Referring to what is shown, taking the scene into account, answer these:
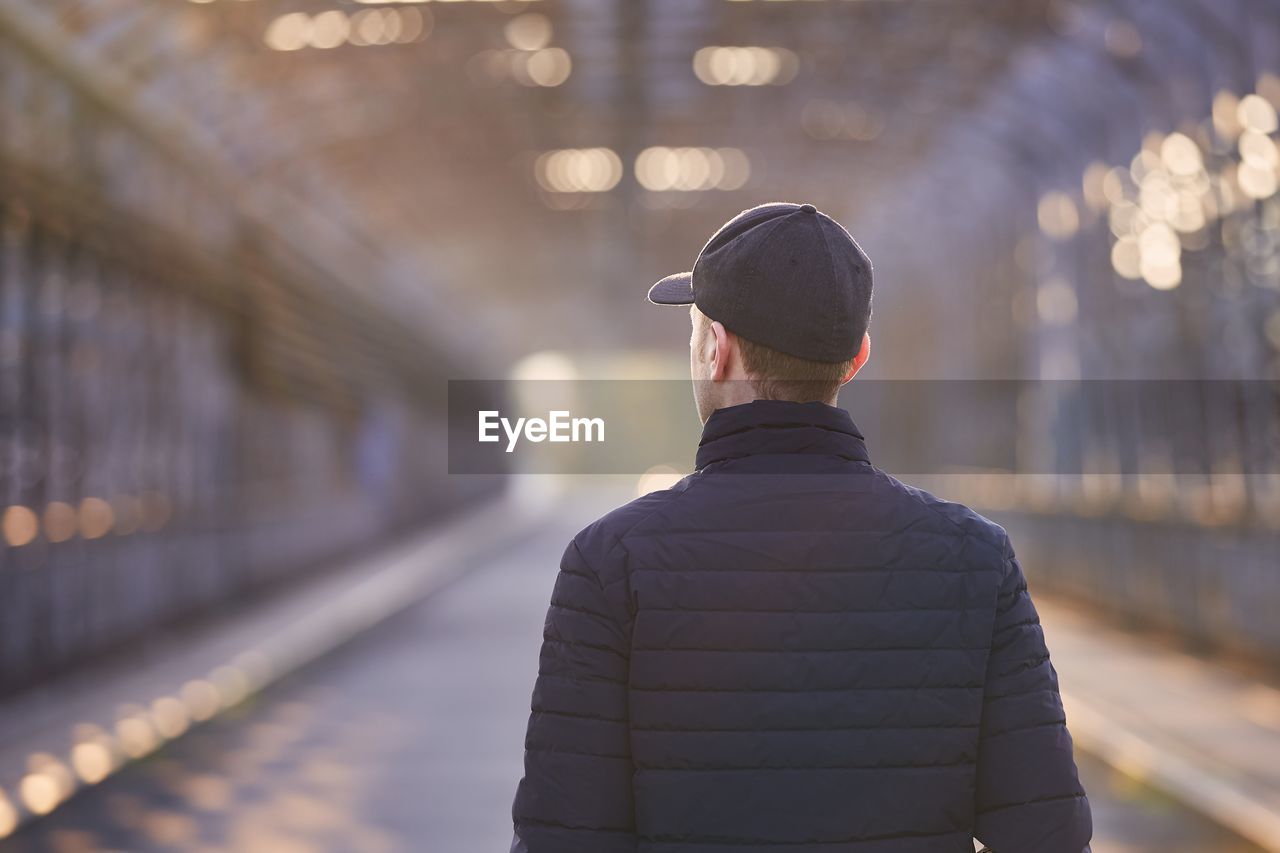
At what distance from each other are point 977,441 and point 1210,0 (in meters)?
10.0

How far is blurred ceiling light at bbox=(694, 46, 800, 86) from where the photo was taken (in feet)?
51.7

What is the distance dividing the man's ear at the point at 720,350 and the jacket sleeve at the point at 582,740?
0.91 feet

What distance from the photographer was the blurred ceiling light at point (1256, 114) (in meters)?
11.0

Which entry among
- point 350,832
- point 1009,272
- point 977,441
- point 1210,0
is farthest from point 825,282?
point 977,441

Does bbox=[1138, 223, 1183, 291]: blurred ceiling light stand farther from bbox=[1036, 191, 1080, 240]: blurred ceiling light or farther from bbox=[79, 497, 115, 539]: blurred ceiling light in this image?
bbox=[79, 497, 115, 539]: blurred ceiling light

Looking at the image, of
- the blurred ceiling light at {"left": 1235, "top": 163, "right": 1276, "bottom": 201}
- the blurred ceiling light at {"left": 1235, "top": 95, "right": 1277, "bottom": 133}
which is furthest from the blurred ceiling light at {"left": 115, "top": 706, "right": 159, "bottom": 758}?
the blurred ceiling light at {"left": 1235, "top": 95, "right": 1277, "bottom": 133}

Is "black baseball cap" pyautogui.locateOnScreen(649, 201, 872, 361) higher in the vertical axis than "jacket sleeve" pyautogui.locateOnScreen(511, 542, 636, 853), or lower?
higher

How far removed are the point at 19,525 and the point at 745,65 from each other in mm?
9153

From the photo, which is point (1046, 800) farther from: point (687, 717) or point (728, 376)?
point (728, 376)

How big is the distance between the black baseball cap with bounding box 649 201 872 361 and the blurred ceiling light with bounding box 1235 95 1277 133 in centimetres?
1001

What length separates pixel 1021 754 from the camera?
187 cm

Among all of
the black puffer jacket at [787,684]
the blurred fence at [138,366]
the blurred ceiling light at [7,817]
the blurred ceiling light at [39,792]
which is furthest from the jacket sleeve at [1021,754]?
the blurred fence at [138,366]

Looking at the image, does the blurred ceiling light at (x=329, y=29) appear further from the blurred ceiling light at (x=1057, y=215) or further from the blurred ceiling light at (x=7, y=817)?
the blurred ceiling light at (x=7, y=817)

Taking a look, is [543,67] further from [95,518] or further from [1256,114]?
[1256,114]
